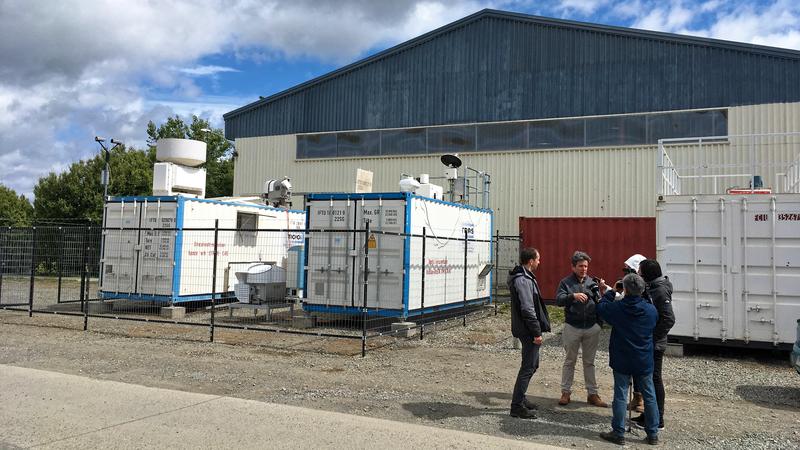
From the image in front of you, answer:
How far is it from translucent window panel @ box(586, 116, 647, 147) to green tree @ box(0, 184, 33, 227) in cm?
3321

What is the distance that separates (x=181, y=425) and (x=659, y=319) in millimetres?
4963

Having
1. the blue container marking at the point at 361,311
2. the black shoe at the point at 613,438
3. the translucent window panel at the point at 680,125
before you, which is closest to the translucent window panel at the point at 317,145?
the translucent window panel at the point at 680,125

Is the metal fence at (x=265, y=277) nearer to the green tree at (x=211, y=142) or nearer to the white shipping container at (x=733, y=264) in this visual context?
the white shipping container at (x=733, y=264)

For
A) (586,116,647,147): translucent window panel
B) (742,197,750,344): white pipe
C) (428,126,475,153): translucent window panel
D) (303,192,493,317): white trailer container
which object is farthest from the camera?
(428,126,475,153): translucent window panel

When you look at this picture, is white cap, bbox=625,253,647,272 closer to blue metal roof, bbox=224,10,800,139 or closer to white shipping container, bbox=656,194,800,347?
white shipping container, bbox=656,194,800,347

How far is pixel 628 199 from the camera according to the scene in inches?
763

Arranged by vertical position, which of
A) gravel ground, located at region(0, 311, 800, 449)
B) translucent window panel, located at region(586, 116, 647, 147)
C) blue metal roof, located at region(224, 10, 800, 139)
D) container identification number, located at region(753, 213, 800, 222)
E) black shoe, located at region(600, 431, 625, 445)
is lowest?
gravel ground, located at region(0, 311, 800, 449)

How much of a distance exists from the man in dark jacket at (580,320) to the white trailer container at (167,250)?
823cm

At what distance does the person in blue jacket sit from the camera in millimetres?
5359

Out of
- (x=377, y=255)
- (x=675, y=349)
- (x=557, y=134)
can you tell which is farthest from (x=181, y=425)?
(x=557, y=134)

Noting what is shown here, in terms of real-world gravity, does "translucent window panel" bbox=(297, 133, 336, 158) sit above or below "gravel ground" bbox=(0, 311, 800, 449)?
above

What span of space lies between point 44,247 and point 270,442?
13.9 metres

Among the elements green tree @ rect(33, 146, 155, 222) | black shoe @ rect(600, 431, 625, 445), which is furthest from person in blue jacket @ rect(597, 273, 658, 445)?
green tree @ rect(33, 146, 155, 222)

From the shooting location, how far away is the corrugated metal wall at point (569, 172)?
1817cm
